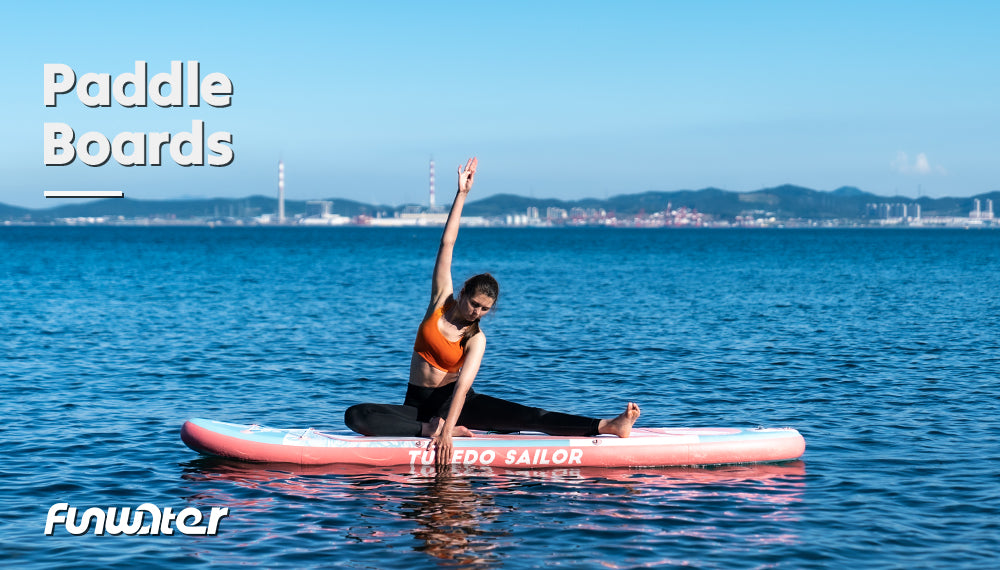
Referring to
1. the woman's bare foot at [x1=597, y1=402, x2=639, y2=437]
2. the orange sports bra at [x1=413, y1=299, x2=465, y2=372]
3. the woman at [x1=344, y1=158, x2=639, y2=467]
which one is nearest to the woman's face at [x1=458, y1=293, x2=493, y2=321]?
the woman at [x1=344, y1=158, x2=639, y2=467]

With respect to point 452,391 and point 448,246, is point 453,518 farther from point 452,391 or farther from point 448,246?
point 448,246

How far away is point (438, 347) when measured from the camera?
967 centimetres

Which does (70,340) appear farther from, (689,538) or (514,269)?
(514,269)

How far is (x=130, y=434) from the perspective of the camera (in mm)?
12375

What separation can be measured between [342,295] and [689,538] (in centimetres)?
3309

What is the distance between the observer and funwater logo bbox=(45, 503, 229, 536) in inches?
333

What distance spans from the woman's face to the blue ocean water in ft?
5.99

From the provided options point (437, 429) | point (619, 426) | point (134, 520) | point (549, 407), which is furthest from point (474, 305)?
point (549, 407)

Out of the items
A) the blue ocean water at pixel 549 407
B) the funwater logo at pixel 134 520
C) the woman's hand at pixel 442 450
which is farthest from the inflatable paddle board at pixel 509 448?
the funwater logo at pixel 134 520

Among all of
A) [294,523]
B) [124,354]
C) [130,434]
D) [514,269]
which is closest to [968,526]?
[294,523]

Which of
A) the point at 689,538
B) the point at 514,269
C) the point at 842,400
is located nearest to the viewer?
the point at 689,538

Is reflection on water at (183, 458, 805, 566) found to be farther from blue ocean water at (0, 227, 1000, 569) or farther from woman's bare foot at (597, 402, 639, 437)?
woman's bare foot at (597, 402, 639, 437)

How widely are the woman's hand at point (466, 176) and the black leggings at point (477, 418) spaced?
222 cm

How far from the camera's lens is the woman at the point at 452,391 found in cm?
938
